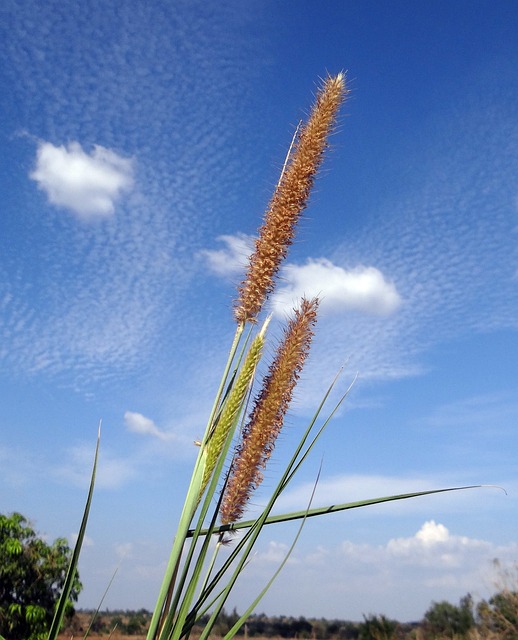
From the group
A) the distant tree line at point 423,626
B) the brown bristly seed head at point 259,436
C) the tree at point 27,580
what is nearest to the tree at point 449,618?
the distant tree line at point 423,626

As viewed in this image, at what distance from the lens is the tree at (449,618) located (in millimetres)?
31859

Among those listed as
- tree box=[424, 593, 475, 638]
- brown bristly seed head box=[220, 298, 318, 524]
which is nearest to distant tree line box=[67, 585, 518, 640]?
tree box=[424, 593, 475, 638]

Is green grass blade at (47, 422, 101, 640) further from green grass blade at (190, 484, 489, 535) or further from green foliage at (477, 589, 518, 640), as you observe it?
green foliage at (477, 589, 518, 640)

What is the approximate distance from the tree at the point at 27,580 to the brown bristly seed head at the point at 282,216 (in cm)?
1798

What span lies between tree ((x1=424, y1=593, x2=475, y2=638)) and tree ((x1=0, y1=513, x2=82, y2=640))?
19394 mm

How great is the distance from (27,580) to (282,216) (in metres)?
19.6

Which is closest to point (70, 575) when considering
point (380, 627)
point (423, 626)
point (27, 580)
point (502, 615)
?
point (27, 580)

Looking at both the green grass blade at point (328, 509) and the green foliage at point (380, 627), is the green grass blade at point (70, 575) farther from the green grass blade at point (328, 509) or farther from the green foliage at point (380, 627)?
the green foliage at point (380, 627)

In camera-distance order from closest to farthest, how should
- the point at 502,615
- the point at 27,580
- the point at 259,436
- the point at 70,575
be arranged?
1. the point at 70,575
2. the point at 259,436
3. the point at 27,580
4. the point at 502,615

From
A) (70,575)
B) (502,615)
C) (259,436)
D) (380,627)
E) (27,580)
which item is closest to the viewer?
(70,575)

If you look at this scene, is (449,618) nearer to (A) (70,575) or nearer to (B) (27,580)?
(B) (27,580)

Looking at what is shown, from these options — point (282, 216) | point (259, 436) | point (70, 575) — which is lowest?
point (70, 575)

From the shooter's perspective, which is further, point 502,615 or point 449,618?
point 449,618

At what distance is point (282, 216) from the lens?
296 centimetres
